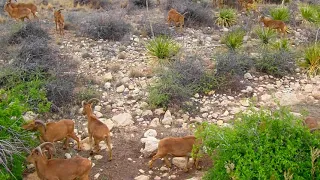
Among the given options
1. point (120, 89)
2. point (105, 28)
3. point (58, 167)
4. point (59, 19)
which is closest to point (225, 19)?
point (105, 28)

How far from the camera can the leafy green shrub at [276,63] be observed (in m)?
11.9

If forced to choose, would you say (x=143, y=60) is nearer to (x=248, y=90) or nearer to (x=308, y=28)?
(x=248, y=90)

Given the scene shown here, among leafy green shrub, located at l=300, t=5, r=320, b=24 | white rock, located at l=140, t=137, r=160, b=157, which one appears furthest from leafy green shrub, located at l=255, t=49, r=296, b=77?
white rock, located at l=140, t=137, r=160, b=157

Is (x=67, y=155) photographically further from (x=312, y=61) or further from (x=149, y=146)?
(x=312, y=61)

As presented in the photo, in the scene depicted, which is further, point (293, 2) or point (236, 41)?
point (293, 2)

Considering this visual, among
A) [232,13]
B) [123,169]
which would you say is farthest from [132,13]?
[123,169]

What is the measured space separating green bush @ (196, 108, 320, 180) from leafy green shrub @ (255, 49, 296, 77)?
514 centimetres

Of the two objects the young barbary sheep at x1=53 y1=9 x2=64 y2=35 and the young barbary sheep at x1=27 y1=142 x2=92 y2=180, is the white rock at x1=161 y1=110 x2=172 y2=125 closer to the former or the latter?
the young barbary sheep at x1=27 y1=142 x2=92 y2=180

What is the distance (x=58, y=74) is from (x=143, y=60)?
2829 millimetres

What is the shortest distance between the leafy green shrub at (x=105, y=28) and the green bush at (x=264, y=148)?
26.7ft

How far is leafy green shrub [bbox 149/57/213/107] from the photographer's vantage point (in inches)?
396

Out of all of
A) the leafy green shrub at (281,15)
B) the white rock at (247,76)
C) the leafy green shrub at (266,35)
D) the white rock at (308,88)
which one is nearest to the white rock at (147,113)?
the white rock at (247,76)

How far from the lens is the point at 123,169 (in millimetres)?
8008

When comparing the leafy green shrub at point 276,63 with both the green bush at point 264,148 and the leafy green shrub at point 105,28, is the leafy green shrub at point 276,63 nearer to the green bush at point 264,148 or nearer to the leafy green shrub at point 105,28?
the leafy green shrub at point 105,28
